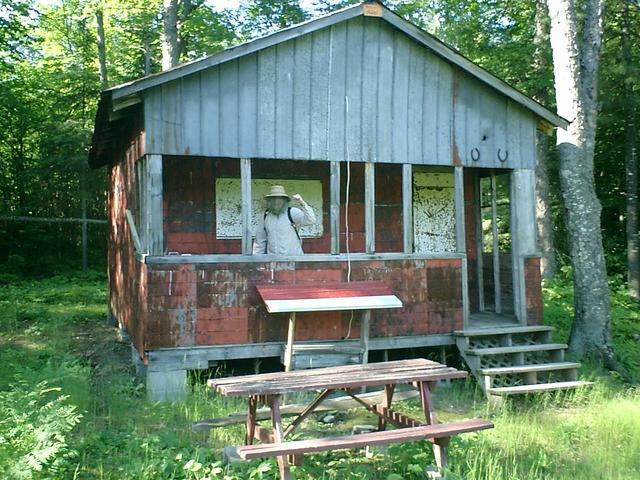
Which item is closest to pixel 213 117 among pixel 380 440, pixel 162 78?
pixel 162 78

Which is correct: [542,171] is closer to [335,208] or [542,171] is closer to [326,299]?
[335,208]

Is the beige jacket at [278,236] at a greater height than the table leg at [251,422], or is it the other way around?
the beige jacket at [278,236]

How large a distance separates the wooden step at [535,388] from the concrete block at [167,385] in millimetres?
3895

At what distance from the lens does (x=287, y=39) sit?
342 inches

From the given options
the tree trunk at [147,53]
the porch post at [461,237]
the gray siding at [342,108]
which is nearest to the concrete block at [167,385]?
the gray siding at [342,108]

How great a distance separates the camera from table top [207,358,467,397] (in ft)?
16.9

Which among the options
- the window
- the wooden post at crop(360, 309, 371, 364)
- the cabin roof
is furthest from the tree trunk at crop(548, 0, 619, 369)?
the wooden post at crop(360, 309, 371, 364)

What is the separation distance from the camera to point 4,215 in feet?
70.5

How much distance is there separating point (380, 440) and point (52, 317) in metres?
11.3

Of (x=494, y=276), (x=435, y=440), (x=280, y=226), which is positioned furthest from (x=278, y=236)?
(x=435, y=440)

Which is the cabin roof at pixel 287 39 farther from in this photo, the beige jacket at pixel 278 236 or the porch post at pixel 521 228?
the beige jacket at pixel 278 236

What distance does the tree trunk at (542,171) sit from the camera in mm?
17516

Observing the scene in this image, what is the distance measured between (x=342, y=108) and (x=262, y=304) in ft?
9.48

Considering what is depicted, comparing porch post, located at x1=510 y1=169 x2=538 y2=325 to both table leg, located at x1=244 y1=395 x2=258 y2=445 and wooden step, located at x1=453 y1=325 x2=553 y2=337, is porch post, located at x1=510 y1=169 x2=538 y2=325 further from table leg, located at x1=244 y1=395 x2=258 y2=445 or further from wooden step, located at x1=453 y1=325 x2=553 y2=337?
table leg, located at x1=244 y1=395 x2=258 y2=445
